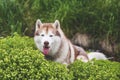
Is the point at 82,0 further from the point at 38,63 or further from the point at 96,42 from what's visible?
the point at 38,63

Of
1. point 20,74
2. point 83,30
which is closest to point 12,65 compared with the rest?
point 20,74

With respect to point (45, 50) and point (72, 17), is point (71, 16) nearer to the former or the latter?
point (72, 17)

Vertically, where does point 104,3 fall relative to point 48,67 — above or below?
above

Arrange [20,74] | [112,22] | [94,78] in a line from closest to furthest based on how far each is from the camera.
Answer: [20,74], [94,78], [112,22]

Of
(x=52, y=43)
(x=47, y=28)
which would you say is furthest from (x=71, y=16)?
(x=52, y=43)

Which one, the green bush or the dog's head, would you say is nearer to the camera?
the green bush

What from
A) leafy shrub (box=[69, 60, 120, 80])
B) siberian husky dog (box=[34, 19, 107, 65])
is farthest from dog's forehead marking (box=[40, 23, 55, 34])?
leafy shrub (box=[69, 60, 120, 80])

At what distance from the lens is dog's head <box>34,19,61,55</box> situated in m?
6.93

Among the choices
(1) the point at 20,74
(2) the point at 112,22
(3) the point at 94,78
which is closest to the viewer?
(1) the point at 20,74

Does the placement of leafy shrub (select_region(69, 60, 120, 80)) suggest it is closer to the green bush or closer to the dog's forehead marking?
the green bush

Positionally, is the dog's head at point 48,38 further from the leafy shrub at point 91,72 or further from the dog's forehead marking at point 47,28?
the leafy shrub at point 91,72

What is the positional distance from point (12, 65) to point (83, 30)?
3437 mm

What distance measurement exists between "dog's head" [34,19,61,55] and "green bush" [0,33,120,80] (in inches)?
9.4

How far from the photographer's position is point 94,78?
272 inches
